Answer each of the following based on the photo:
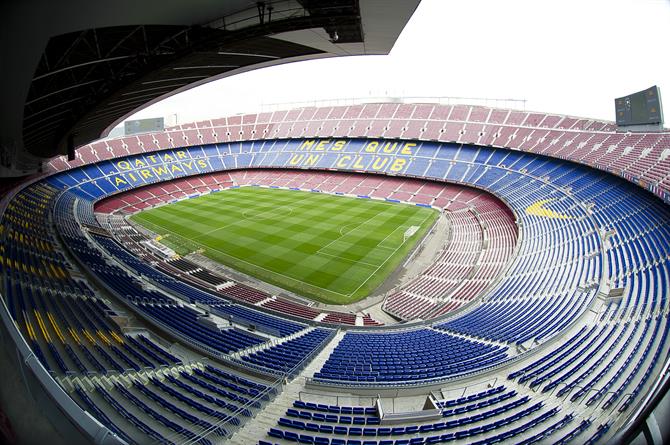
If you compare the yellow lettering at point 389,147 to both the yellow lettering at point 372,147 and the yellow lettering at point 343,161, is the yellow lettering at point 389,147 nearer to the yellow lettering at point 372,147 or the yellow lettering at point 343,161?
Answer: the yellow lettering at point 372,147

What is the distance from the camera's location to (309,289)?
2017 cm

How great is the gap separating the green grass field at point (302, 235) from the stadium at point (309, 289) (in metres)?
0.26

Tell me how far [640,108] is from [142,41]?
37.7 metres

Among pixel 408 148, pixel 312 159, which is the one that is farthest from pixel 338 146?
pixel 408 148

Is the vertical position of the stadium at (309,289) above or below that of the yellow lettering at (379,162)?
below

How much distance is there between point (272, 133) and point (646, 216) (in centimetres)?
5064

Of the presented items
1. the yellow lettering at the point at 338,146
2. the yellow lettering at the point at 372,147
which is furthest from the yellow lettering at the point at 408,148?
the yellow lettering at the point at 338,146

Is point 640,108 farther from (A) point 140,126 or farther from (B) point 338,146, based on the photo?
(A) point 140,126

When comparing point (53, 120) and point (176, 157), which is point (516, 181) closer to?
point (53, 120)

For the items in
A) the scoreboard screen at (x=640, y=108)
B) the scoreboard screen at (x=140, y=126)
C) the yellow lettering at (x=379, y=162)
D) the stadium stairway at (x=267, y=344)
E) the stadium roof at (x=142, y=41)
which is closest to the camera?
the stadium roof at (x=142, y=41)

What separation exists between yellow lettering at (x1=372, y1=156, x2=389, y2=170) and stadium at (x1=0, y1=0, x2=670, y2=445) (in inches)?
483

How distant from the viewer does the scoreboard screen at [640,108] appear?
27.1 meters

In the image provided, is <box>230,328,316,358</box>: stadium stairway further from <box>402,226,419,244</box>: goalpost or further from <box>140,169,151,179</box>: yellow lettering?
<box>140,169,151,179</box>: yellow lettering

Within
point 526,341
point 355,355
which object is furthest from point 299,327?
point 526,341
